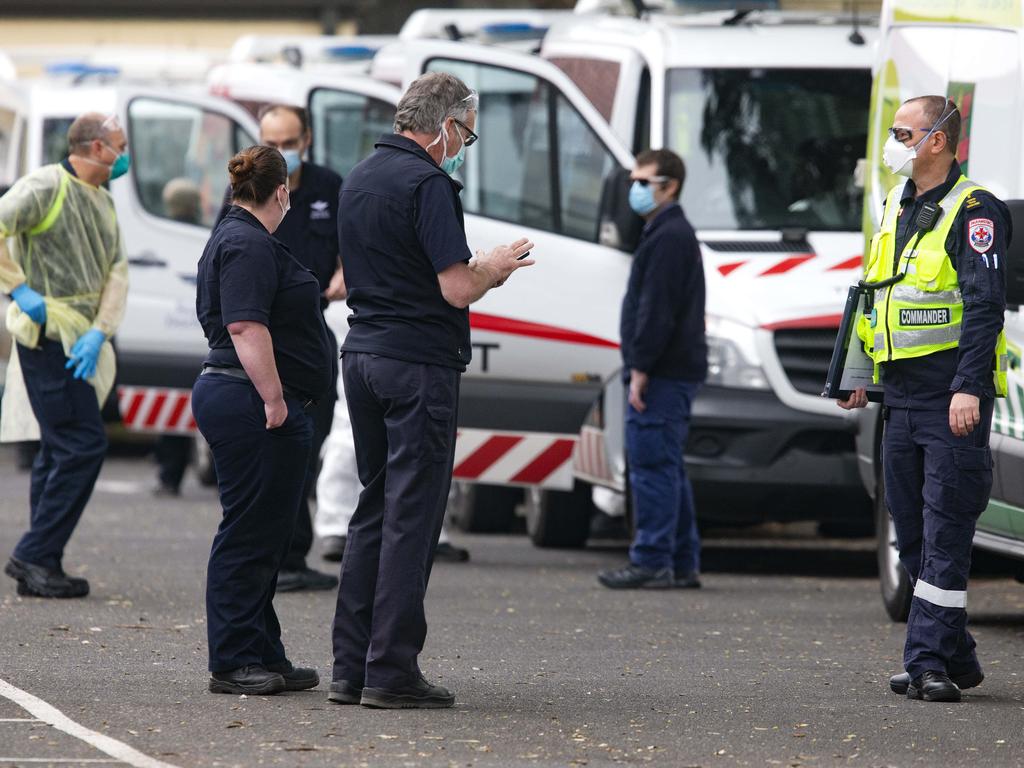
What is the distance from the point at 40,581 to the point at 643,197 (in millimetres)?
3174

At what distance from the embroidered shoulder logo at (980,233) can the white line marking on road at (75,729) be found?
2880 millimetres

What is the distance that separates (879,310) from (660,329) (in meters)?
2.90

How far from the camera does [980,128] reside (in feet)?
28.0

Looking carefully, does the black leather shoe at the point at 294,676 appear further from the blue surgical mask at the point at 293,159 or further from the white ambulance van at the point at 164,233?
the white ambulance van at the point at 164,233

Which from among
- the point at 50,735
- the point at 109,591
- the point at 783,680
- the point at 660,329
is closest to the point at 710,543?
the point at 660,329

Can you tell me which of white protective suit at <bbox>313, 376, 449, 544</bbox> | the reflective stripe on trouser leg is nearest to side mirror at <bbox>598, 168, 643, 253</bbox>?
white protective suit at <bbox>313, 376, 449, 544</bbox>

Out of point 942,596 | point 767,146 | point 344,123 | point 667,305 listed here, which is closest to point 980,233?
point 942,596

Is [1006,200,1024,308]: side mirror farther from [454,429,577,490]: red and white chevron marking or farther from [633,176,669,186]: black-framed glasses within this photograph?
[454,429,577,490]: red and white chevron marking

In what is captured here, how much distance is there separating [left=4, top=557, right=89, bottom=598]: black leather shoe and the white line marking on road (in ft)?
7.28

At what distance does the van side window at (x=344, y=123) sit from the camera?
530 inches

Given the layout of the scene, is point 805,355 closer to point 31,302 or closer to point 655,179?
point 655,179

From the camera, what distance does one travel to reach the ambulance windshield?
11.5 m

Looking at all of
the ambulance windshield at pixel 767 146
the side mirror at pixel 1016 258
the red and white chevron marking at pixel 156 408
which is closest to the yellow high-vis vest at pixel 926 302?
the side mirror at pixel 1016 258

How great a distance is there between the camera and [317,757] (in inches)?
240
